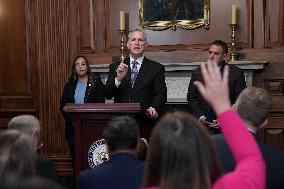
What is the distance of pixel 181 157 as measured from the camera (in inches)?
55.5

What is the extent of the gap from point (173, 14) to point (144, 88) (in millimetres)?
2123

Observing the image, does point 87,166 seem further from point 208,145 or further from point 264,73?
point 264,73

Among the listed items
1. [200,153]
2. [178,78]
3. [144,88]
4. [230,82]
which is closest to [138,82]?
[144,88]

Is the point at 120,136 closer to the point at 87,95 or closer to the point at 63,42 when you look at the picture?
the point at 87,95

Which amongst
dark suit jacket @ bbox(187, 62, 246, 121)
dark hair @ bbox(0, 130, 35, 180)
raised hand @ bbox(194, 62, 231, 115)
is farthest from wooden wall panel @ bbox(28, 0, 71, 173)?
raised hand @ bbox(194, 62, 231, 115)

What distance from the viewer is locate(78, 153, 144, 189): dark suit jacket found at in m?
2.30

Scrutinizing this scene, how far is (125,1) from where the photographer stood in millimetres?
6621

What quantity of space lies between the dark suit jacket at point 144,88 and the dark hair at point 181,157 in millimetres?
2936

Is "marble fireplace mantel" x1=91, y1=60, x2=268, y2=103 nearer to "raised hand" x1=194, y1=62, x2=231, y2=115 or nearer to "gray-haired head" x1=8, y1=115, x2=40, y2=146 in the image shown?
"gray-haired head" x1=8, y1=115, x2=40, y2=146

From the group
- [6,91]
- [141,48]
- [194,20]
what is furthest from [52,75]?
[141,48]

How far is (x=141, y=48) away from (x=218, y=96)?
3.10 m

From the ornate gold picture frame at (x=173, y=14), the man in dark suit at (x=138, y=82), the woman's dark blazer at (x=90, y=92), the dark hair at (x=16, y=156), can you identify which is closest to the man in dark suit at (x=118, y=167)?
the dark hair at (x=16, y=156)

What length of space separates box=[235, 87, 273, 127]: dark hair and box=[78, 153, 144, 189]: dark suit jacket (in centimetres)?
48

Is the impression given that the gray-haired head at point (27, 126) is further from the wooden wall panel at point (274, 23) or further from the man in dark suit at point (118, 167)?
the wooden wall panel at point (274, 23)
